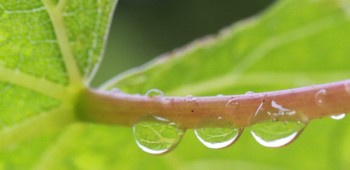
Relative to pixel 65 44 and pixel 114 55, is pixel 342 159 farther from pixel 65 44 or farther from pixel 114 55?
pixel 114 55

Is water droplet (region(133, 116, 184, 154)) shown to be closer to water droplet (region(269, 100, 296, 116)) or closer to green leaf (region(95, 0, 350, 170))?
water droplet (region(269, 100, 296, 116))

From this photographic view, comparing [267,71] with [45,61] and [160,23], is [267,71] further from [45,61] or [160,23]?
[160,23]

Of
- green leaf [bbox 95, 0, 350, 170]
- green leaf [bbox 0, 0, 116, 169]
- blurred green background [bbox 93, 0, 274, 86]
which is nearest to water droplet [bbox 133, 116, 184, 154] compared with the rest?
green leaf [bbox 0, 0, 116, 169]

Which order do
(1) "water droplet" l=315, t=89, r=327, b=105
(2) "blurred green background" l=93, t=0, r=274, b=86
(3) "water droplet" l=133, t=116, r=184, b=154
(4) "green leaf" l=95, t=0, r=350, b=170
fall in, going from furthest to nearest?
(2) "blurred green background" l=93, t=0, r=274, b=86 < (4) "green leaf" l=95, t=0, r=350, b=170 < (3) "water droplet" l=133, t=116, r=184, b=154 < (1) "water droplet" l=315, t=89, r=327, b=105

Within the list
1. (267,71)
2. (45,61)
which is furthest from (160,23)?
(45,61)

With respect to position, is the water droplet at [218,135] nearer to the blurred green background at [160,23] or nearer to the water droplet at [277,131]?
the water droplet at [277,131]

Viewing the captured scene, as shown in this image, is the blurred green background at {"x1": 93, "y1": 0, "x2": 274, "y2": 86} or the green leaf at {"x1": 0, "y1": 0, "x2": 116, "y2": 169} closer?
the green leaf at {"x1": 0, "y1": 0, "x2": 116, "y2": 169}
